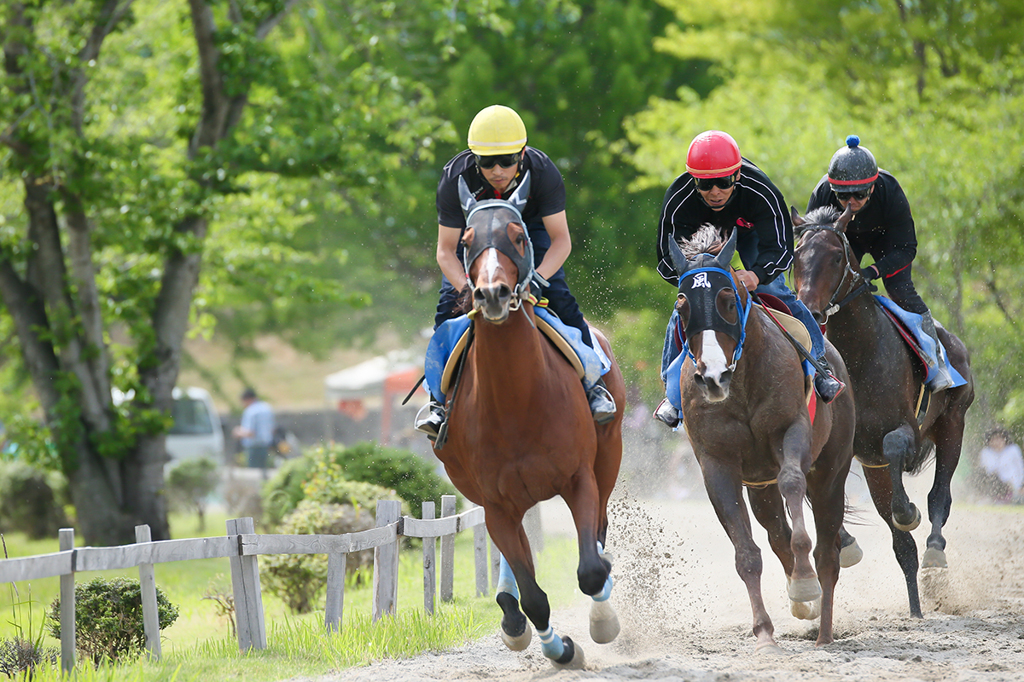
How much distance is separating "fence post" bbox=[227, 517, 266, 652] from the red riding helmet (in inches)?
147

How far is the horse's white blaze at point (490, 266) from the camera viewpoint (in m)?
4.84

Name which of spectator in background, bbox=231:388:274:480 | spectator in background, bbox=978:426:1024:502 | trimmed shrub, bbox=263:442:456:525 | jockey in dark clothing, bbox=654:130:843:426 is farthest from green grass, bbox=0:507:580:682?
spectator in background, bbox=231:388:274:480

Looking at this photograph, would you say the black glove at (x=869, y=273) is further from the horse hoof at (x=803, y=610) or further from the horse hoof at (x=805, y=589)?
the horse hoof at (x=805, y=589)

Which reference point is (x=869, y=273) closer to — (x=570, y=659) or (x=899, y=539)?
(x=899, y=539)

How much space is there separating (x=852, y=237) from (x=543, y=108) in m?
14.5

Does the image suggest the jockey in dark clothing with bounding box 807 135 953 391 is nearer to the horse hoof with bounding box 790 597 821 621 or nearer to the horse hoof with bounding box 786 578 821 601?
the horse hoof with bounding box 790 597 821 621

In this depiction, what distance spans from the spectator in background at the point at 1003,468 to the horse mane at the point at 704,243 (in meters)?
9.95

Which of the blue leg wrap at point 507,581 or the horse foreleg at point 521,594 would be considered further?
the blue leg wrap at point 507,581

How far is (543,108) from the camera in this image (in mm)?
22188

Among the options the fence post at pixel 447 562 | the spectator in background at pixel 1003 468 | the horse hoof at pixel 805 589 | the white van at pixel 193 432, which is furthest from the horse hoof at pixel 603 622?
the white van at pixel 193 432

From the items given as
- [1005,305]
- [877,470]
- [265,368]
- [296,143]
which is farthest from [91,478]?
[265,368]

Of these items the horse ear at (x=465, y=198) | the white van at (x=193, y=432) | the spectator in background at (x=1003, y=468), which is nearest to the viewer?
the horse ear at (x=465, y=198)

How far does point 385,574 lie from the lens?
7.65 metres

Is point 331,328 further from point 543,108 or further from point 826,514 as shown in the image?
point 826,514
